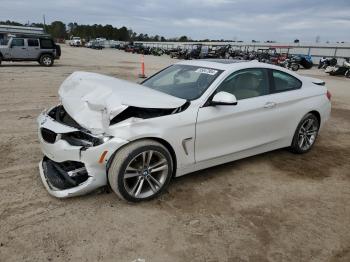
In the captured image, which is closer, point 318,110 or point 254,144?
point 254,144

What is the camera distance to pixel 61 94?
4.45 meters

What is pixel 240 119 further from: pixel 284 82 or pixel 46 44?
pixel 46 44

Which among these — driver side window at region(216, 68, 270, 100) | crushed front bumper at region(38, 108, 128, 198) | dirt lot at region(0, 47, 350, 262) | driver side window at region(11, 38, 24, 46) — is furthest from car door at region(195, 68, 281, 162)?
driver side window at region(11, 38, 24, 46)

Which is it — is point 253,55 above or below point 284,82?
below

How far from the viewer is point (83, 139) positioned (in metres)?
3.72

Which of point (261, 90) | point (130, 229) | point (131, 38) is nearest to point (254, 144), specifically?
point (261, 90)

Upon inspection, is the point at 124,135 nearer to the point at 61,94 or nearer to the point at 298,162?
the point at 61,94

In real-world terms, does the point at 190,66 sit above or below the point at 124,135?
above

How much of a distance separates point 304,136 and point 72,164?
3.69m

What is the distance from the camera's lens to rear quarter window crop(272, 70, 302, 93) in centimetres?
509

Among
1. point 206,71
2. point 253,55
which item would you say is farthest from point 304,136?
point 253,55

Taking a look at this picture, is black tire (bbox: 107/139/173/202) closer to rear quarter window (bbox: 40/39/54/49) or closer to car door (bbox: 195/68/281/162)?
car door (bbox: 195/68/281/162)

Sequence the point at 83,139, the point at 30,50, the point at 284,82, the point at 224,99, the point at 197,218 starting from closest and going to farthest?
the point at 197,218 → the point at 83,139 → the point at 224,99 → the point at 284,82 → the point at 30,50

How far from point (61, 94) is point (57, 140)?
932 mm
